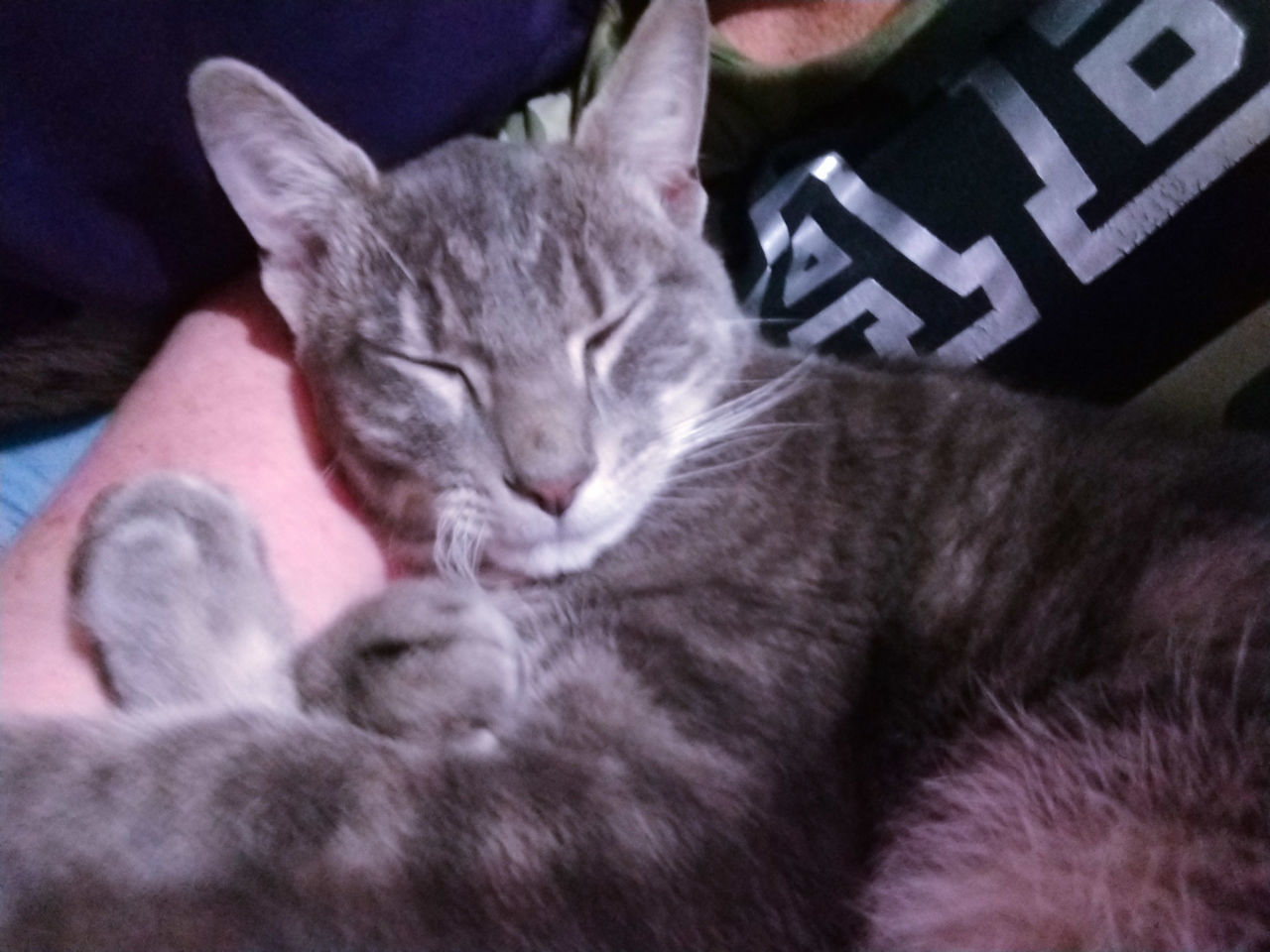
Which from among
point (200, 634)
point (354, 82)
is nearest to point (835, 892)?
point (200, 634)

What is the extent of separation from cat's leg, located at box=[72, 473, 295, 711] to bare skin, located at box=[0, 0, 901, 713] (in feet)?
0.12

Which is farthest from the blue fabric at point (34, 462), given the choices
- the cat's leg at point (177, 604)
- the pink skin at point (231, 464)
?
the cat's leg at point (177, 604)

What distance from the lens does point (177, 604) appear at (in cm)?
86

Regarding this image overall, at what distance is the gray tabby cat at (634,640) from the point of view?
0.68 m

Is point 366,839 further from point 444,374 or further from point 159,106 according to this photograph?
point 159,106

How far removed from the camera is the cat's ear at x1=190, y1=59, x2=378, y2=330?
0.87 m

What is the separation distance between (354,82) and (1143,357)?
92 centimetres

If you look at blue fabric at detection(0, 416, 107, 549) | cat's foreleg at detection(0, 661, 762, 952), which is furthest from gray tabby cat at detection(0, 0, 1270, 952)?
blue fabric at detection(0, 416, 107, 549)

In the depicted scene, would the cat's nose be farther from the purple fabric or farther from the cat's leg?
the purple fabric

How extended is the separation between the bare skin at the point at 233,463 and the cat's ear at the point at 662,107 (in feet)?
0.57

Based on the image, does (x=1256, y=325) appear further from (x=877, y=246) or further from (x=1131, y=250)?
(x=877, y=246)

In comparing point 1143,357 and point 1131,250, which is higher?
point 1131,250

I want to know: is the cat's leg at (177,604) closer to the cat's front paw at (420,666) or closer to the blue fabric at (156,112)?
the cat's front paw at (420,666)

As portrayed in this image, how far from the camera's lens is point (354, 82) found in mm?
963
